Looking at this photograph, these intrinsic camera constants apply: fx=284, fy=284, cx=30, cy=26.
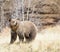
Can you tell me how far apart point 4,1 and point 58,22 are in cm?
305

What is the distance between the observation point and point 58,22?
13.5 metres

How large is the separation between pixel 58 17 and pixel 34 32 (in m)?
6.23

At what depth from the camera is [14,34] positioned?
24.7ft

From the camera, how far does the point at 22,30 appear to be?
738 centimetres

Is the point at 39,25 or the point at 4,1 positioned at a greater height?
the point at 4,1

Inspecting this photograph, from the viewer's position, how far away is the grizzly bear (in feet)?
24.1

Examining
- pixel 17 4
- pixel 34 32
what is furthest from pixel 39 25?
pixel 34 32

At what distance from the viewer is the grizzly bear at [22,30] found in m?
7.34

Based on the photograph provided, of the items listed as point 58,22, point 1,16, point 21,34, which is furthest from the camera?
point 1,16

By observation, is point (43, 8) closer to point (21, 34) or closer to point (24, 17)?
point (24, 17)

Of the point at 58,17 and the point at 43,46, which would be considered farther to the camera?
the point at 58,17

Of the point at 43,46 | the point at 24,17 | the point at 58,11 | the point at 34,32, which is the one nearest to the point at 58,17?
the point at 58,11

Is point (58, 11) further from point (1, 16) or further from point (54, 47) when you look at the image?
point (54, 47)

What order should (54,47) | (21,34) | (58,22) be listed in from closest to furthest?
(54,47) → (21,34) → (58,22)
